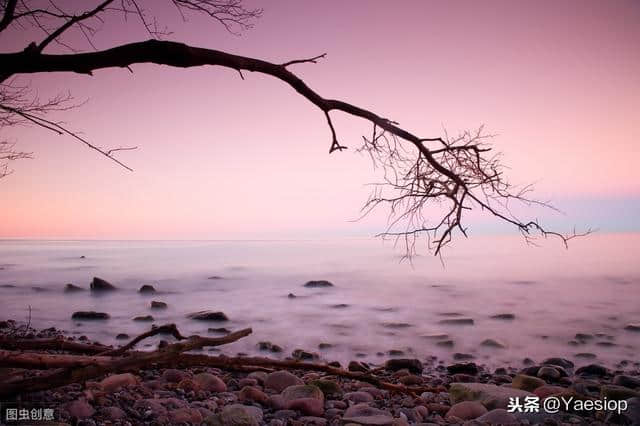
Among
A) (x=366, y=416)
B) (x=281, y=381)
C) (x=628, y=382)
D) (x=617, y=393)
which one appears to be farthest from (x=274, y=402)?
(x=628, y=382)

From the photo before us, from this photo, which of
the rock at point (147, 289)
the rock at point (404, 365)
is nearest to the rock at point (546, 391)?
the rock at point (404, 365)

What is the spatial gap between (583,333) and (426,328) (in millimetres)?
4314

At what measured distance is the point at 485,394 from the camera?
5.03 metres

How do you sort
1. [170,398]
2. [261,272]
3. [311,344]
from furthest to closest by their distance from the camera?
[261,272] < [311,344] < [170,398]

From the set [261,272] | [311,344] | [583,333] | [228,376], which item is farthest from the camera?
[261,272]

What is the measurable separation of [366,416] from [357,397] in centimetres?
75

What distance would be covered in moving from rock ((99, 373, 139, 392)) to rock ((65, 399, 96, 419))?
2.26 ft

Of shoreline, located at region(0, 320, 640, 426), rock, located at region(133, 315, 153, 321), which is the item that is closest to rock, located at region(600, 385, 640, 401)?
shoreline, located at region(0, 320, 640, 426)

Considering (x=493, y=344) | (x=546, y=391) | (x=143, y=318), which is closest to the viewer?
(x=546, y=391)

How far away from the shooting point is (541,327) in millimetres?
13148

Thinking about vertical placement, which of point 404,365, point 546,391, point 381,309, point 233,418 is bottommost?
point 381,309

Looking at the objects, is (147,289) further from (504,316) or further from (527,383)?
(527,383)

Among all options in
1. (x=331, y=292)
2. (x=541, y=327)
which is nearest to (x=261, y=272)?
(x=331, y=292)

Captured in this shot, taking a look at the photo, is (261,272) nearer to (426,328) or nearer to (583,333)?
(426,328)
